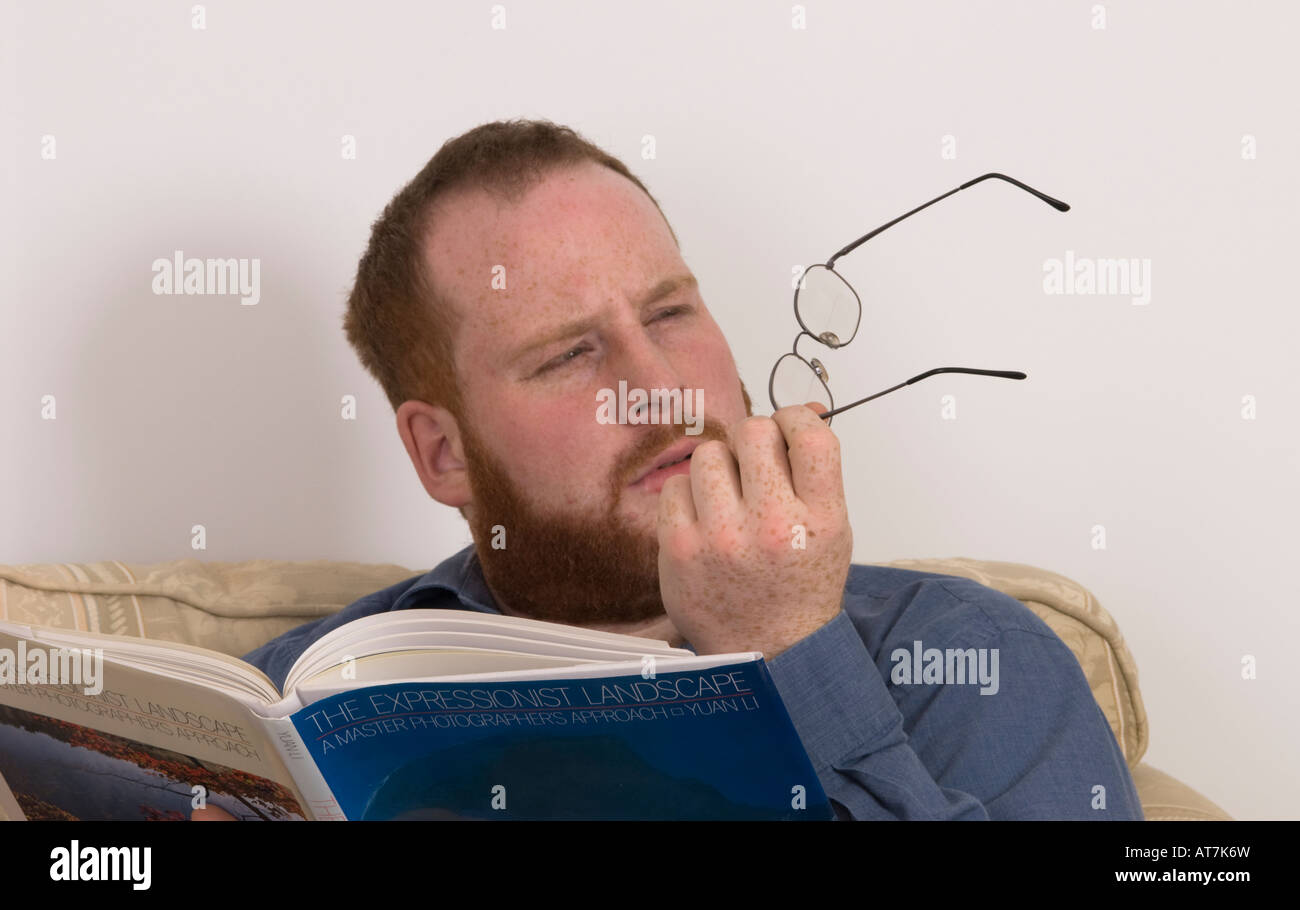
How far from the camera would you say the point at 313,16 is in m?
2.01

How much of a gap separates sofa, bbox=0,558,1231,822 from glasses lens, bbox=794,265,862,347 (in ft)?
1.41

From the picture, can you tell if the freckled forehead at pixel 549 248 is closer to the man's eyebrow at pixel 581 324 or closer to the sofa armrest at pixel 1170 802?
the man's eyebrow at pixel 581 324

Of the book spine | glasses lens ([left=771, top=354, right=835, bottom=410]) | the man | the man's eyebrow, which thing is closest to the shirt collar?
the man

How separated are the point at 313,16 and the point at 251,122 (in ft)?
0.68

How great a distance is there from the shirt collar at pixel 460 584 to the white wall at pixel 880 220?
615 millimetres

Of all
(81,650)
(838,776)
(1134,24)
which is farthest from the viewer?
(1134,24)

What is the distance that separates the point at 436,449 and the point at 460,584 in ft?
0.62

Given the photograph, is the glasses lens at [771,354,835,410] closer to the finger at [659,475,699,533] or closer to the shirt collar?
the finger at [659,475,699,533]

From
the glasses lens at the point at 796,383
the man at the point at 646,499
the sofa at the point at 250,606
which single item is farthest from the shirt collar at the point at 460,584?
the glasses lens at the point at 796,383

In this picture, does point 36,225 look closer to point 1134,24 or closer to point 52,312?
point 52,312

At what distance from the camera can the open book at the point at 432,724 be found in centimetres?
86

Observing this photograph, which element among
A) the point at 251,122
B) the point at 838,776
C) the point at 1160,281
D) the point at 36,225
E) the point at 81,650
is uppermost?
the point at 251,122
